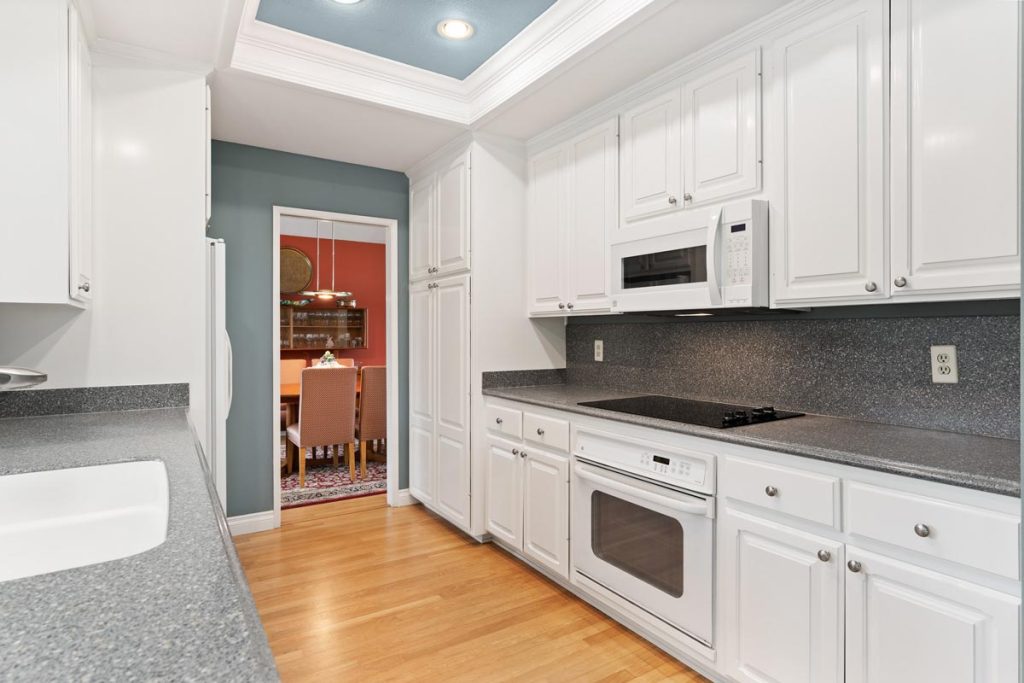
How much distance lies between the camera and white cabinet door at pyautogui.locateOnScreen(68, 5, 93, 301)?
172 centimetres

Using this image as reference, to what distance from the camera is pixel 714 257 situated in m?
2.03

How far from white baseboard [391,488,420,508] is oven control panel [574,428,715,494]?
6.13 ft

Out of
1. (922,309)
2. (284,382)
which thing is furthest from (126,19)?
(284,382)

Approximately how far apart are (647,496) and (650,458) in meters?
0.14

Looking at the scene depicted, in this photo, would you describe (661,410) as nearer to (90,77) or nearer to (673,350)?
(673,350)

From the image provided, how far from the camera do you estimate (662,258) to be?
7.52 feet

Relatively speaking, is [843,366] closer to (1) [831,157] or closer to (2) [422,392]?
(1) [831,157]

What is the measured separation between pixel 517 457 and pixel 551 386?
1.90ft

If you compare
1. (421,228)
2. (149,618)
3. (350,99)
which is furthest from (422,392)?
(149,618)

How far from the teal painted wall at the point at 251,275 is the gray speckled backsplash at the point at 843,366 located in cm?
210

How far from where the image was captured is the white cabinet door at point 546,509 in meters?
2.52

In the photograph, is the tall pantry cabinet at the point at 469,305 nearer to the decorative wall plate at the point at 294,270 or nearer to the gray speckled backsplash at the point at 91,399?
the gray speckled backsplash at the point at 91,399

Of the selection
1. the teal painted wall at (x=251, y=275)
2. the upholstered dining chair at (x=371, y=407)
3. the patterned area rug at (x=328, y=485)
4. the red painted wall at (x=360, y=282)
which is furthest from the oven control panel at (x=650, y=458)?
the red painted wall at (x=360, y=282)

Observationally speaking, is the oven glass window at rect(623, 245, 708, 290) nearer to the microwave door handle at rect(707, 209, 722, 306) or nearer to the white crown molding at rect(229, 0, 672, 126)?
the microwave door handle at rect(707, 209, 722, 306)
